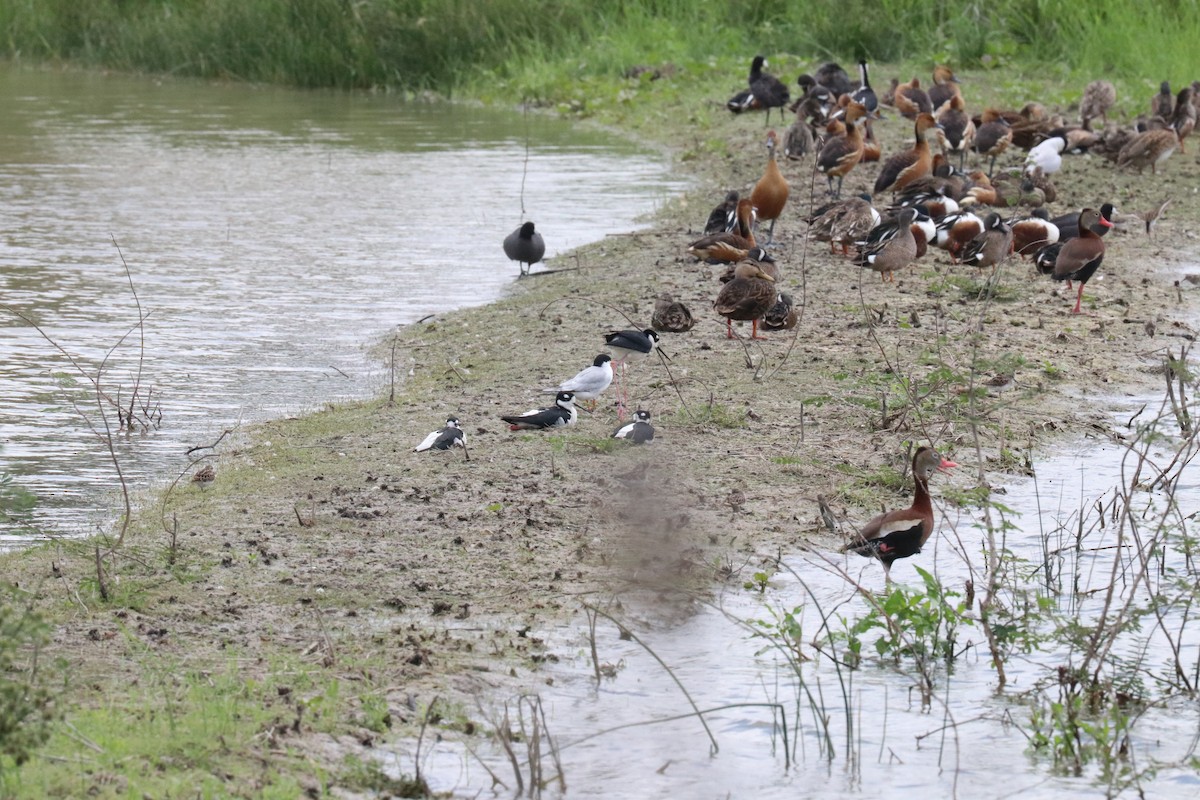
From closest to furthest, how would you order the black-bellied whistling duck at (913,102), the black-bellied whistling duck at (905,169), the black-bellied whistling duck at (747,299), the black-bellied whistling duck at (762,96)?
the black-bellied whistling duck at (747,299)
the black-bellied whistling duck at (905,169)
the black-bellied whistling duck at (913,102)
the black-bellied whistling duck at (762,96)

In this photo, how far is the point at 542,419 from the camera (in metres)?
8.62

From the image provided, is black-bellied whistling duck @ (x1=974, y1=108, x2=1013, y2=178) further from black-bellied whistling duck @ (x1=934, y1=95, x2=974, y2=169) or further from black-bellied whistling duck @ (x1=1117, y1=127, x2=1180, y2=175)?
black-bellied whistling duck @ (x1=1117, y1=127, x2=1180, y2=175)

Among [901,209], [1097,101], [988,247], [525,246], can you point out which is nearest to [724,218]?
[901,209]

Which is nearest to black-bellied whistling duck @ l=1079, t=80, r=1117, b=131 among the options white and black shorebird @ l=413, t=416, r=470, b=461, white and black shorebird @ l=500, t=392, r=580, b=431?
white and black shorebird @ l=500, t=392, r=580, b=431

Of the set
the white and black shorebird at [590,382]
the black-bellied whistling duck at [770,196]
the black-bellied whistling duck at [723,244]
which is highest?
the black-bellied whistling duck at [770,196]

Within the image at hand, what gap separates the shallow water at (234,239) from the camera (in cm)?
961

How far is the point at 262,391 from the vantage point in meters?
10.1

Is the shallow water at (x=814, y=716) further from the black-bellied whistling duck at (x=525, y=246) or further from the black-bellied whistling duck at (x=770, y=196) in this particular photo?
the black-bellied whistling duck at (x=770, y=196)

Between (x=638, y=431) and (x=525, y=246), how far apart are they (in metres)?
5.41

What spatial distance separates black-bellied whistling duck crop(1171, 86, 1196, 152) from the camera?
719 inches

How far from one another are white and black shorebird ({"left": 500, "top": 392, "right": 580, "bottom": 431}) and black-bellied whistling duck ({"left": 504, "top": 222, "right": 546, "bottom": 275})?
4.84 meters

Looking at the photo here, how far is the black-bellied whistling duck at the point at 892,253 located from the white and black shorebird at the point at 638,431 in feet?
14.2

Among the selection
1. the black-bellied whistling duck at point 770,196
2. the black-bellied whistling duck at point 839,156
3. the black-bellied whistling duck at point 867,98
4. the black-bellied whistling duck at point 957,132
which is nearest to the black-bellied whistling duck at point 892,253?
the black-bellied whistling duck at point 770,196

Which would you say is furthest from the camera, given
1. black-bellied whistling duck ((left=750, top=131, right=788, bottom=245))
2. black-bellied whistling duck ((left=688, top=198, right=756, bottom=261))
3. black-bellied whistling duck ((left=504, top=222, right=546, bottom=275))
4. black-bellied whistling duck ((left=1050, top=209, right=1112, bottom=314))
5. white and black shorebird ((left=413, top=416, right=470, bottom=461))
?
black-bellied whistling duck ((left=750, top=131, right=788, bottom=245))
